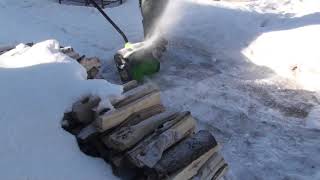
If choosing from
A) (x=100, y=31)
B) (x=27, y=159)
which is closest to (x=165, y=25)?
(x=100, y=31)

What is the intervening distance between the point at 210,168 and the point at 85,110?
39.4 inches

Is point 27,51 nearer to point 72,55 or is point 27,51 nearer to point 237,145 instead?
point 72,55

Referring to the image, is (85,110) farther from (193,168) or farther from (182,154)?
(193,168)

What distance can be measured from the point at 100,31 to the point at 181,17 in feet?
4.44

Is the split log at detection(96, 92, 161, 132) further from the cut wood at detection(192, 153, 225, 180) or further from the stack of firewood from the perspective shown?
the cut wood at detection(192, 153, 225, 180)

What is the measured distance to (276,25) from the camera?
7941 mm

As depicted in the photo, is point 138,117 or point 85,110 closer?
point 85,110

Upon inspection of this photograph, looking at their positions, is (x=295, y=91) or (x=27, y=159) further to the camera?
(x=295, y=91)

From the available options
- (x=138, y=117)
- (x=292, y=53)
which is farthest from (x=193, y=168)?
(x=292, y=53)

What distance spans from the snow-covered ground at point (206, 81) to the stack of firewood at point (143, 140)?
0.39 ft

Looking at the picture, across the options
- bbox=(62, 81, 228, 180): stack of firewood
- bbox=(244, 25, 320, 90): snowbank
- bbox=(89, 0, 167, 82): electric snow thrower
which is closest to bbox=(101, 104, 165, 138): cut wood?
bbox=(62, 81, 228, 180): stack of firewood

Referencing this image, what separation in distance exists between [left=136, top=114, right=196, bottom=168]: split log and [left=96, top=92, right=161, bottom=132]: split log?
30 centimetres

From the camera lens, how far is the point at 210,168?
12.5 feet

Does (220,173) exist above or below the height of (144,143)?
below
